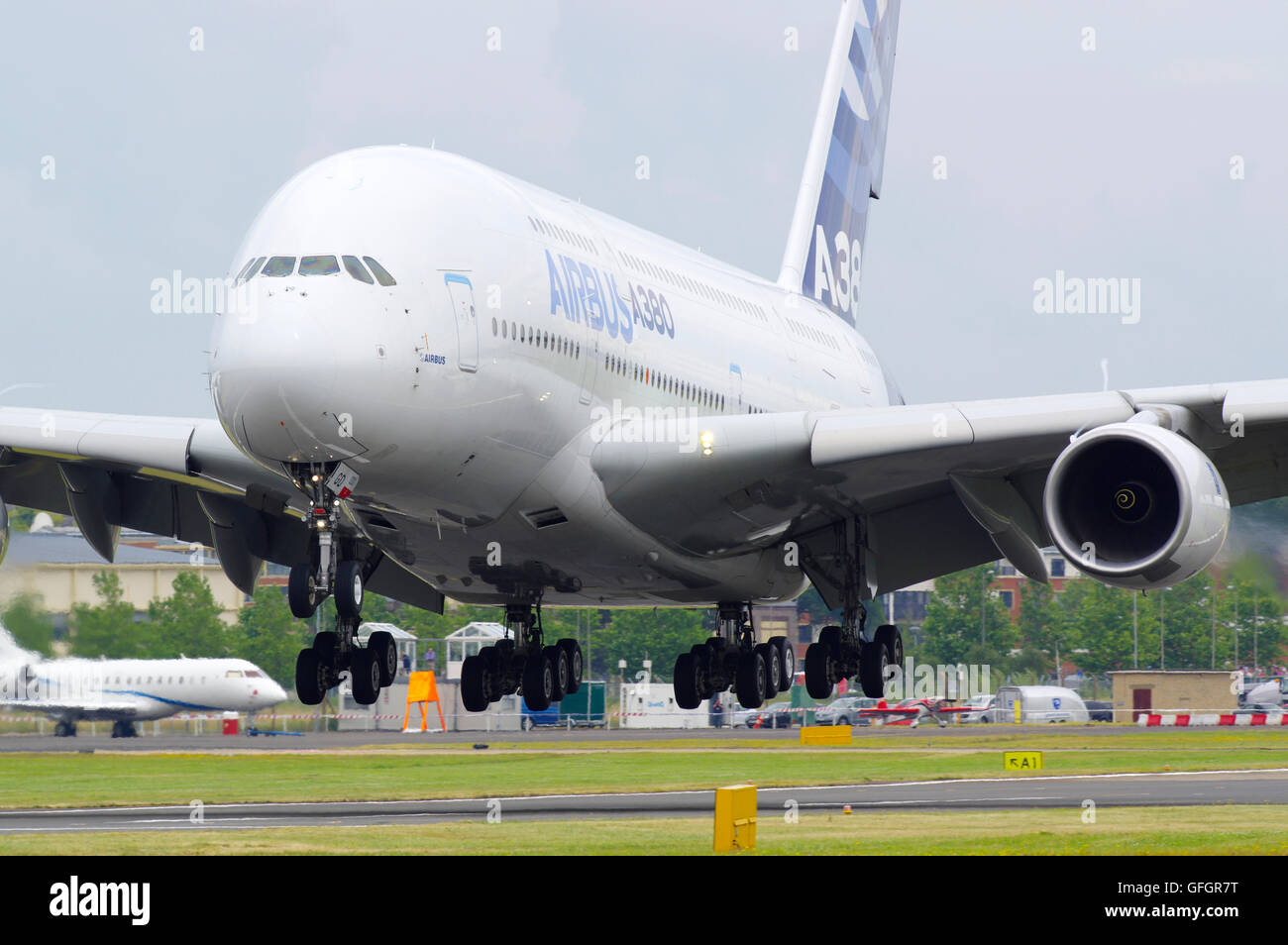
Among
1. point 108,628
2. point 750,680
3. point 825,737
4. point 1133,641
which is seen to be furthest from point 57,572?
point 1133,641

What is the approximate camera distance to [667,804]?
117ft

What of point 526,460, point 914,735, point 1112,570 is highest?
point 526,460

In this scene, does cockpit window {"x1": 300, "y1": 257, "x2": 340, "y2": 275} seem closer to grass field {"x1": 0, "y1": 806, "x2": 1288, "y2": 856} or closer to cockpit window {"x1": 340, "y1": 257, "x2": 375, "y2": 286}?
cockpit window {"x1": 340, "y1": 257, "x2": 375, "y2": 286}

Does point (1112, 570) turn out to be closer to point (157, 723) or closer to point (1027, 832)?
point (1027, 832)

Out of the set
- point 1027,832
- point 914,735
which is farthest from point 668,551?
point 914,735

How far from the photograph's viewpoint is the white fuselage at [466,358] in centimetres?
2041

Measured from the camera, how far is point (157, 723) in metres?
81.9

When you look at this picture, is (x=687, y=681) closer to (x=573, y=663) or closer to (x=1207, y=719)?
(x=573, y=663)

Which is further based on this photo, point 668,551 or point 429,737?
point 429,737

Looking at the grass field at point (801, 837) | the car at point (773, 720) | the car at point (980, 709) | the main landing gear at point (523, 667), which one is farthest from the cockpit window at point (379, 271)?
the car at point (980, 709)

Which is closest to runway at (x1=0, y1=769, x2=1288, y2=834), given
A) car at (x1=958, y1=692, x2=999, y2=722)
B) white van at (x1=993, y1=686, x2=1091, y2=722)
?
white van at (x1=993, y1=686, x2=1091, y2=722)

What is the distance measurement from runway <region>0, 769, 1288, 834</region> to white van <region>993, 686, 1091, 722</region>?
40618mm
